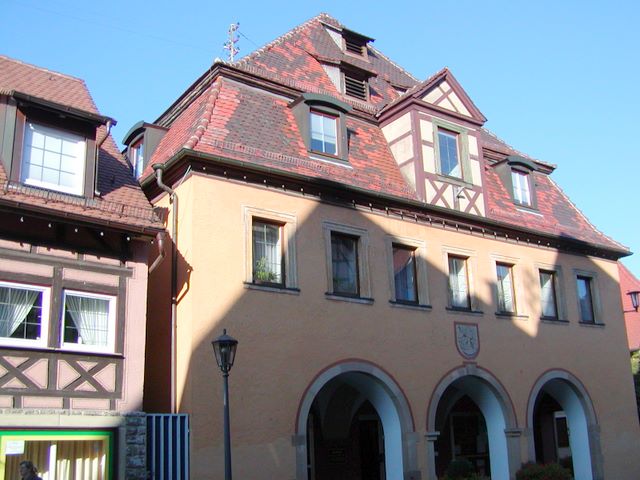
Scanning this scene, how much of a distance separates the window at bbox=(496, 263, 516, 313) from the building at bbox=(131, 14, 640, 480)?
0.20ft

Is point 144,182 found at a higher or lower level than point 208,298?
higher

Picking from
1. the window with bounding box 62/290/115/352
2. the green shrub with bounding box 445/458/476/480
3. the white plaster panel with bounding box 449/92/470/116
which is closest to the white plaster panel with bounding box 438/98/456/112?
the white plaster panel with bounding box 449/92/470/116

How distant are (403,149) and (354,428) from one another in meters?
7.48

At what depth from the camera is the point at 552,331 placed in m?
21.4

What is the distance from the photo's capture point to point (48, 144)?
1384 cm

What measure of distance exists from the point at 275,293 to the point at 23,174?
528 centimetres

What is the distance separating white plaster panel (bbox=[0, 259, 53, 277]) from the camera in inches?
498

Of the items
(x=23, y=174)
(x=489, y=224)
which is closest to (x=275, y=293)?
(x=23, y=174)

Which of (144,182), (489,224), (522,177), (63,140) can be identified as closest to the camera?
(63,140)

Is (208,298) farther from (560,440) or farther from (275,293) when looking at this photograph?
(560,440)

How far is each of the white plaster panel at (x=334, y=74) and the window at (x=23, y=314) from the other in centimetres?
1078

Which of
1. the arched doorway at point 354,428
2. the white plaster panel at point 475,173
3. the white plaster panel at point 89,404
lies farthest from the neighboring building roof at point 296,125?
the white plaster panel at point 89,404

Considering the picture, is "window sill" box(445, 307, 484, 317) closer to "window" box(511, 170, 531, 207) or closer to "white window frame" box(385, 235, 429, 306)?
"white window frame" box(385, 235, 429, 306)

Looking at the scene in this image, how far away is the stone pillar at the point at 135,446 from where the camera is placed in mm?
13156
